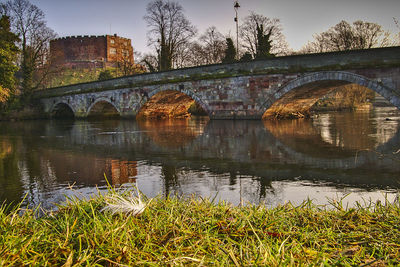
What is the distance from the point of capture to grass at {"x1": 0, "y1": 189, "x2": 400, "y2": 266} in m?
1.18

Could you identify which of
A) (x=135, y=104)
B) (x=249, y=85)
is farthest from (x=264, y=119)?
(x=135, y=104)

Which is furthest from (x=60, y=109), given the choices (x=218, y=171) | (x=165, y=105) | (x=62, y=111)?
(x=218, y=171)

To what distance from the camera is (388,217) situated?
71.7 inches

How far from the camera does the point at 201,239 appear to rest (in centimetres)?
136

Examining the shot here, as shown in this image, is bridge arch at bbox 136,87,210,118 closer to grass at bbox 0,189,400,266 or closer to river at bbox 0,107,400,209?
river at bbox 0,107,400,209

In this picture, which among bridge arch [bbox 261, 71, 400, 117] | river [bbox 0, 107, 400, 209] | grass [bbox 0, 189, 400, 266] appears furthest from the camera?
bridge arch [bbox 261, 71, 400, 117]

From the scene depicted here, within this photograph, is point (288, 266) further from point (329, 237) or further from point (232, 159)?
point (232, 159)

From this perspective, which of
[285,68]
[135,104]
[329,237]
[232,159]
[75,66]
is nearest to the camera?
[329,237]

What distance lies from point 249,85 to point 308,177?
1481 centimetres

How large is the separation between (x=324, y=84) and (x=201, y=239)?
18.1 meters

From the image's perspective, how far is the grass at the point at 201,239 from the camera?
3.87 ft

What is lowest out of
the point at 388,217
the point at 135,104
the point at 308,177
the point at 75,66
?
the point at 308,177

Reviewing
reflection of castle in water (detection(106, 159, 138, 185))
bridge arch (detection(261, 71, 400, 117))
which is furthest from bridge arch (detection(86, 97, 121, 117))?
reflection of castle in water (detection(106, 159, 138, 185))

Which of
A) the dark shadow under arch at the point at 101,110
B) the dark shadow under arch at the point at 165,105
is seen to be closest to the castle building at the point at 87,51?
the dark shadow under arch at the point at 101,110
